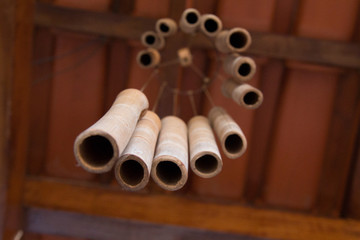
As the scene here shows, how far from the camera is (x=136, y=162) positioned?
1150 mm

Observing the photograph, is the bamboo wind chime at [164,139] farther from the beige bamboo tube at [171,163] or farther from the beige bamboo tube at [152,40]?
the beige bamboo tube at [152,40]

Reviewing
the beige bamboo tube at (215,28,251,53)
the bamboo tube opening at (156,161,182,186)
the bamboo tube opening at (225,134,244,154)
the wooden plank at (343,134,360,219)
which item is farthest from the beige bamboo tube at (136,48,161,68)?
the wooden plank at (343,134,360,219)

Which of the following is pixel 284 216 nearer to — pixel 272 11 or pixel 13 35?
pixel 272 11

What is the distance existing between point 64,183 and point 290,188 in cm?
205

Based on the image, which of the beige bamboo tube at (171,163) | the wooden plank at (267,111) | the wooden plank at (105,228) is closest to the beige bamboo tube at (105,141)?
the beige bamboo tube at (171,163)

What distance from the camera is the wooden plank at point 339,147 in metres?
2.87

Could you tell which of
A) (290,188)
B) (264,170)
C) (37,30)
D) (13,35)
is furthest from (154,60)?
(290,188)

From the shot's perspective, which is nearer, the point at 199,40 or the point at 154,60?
the point at 154,60

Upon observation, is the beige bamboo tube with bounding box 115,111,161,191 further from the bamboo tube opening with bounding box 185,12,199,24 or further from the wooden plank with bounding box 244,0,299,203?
the wooden plank with bounding box 244,0,299,203

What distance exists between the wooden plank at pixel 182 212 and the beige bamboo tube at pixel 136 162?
1.55 meters

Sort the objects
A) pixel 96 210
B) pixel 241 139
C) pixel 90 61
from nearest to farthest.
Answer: pixel 241 139
pixel 96 210
pixel 90 61

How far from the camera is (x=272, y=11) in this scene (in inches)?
109

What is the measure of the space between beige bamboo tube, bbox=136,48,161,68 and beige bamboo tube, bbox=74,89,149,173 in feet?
3.25

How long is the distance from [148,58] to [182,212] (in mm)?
1303
